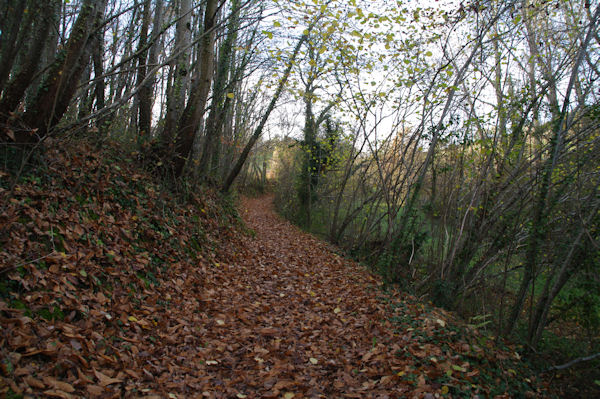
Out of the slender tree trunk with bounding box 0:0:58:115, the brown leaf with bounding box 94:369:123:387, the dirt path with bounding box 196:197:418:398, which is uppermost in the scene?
the slender tree trunk with bounding box 0:0:58:115

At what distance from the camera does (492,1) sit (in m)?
6.58

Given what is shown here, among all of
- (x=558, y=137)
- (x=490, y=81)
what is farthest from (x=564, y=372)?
(x=490, y=81)

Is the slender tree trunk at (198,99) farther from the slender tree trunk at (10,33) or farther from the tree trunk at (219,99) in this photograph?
the slender tree trunk at (10,33)

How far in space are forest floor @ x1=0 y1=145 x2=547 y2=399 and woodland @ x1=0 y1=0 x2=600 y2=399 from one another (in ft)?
0.08

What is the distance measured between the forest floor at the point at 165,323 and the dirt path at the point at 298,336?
0.02m

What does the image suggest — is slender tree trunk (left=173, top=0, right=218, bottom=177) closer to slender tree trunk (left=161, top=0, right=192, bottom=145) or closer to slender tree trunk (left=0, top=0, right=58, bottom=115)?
slender tree trunk (left=161, top=0, right=192, bottom=145)

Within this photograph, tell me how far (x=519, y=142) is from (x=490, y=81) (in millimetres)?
1521

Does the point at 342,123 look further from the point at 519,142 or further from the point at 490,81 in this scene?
the point at 519,142

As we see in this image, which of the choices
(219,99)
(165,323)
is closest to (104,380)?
(165,323)

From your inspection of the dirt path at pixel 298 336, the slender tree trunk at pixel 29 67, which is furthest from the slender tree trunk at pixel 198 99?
the slender tree trunk at pixel 29 67

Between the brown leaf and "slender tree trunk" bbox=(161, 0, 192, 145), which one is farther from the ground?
"slender tree trunk" bbox=(161, 0, 192, 145)

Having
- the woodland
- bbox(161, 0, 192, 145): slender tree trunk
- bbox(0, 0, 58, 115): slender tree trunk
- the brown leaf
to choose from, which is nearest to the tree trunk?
the woodland

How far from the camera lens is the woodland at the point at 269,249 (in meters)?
3.13

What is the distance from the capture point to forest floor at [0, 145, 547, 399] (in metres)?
2.72
